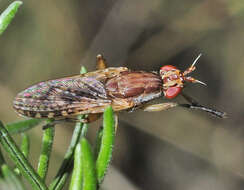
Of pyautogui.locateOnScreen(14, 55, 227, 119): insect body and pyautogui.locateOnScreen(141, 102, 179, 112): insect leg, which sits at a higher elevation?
pyautogui.locateOnScreen(14, 55, 227, 119): insect body

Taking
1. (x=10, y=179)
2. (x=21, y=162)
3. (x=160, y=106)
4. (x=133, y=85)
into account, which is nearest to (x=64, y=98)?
(x=133, y=85)

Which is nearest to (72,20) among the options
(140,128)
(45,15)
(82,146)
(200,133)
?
(45,15)

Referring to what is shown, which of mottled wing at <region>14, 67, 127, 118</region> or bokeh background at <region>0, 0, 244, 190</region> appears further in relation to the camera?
bokeh background at <region>0, 0, 244, 190</region>

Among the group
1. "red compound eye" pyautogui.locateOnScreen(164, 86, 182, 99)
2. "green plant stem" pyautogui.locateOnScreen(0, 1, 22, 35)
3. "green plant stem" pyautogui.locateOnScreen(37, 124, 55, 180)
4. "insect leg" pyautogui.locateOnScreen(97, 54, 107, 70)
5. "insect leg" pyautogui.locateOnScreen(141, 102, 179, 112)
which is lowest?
"insect leg" pyautogui.locateOnScreen(141, 102, 179, 112)

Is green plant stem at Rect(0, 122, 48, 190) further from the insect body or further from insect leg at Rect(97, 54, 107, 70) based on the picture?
insect leg at Rect(97, 54, 107, 70)

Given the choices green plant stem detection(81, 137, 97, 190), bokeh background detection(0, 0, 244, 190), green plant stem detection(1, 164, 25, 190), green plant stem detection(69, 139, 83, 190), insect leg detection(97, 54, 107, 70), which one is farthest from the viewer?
bokeh background detection(0, 0, 244, 190)

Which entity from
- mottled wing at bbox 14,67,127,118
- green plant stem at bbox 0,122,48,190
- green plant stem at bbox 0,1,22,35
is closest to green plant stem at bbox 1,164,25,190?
green plant stem at bbox 0,122,48,190
